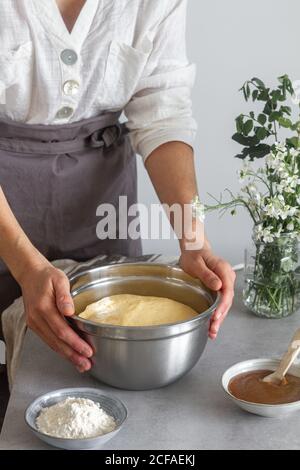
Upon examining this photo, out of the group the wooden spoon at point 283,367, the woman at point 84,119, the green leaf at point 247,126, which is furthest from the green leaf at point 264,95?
the wooden spoon at point 283,367

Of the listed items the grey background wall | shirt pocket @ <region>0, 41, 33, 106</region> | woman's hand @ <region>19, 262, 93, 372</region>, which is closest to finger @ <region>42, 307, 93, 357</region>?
woman's hand @ <region>19, 262, 93, 372</region>

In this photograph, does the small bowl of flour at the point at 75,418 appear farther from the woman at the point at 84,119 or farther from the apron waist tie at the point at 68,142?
the apron waist tie at the point at 68,142

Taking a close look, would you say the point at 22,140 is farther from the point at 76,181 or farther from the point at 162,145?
the point at 162,145

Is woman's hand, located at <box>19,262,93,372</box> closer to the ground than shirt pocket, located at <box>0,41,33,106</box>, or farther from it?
closer to the ground

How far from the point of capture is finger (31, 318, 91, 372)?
3.85ft

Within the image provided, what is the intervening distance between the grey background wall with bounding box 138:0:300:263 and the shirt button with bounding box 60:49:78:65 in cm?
76

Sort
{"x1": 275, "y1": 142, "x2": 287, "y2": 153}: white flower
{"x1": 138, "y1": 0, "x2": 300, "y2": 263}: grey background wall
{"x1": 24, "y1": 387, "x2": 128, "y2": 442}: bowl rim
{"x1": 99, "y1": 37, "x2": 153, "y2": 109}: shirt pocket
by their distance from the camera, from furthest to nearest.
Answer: {"x1": 138, "y1": 0, "x2": 300, "y2": 263}: grey background wall, {"x1": 99, "y1": 37, "x2": 153, "y2": 109}: shirt pocket, {"x1": 275, "y1": 142, "x2": 287, "y2": 153}: white flower, {"x1": 24, "y1": 387, "x2": 128, "y2": 442}: bowl rim

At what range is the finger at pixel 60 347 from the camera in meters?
1.17

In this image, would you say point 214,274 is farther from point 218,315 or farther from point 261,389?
point 261,389

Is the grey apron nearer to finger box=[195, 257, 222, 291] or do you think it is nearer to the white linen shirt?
the white linen shirt

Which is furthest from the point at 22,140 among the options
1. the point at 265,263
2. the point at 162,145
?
the point at 265,263

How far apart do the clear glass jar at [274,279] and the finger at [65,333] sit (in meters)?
0.42

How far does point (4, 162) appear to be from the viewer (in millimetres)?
1572
